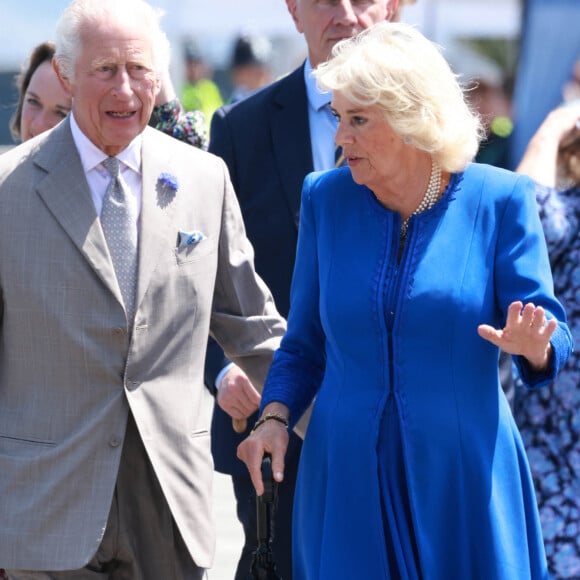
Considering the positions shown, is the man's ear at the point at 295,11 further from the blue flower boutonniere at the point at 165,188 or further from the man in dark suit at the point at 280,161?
the blue flower boutonniere at the point at 165,188

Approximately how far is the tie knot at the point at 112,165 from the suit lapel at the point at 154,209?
0.24 feet

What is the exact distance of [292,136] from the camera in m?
4.52

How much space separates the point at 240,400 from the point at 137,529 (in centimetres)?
60

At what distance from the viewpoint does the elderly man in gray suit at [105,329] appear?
3520 mm

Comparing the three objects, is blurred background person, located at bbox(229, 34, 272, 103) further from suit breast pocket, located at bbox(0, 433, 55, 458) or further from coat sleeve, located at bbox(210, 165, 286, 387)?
suit breast pocket, located at bbox(0, 433, 55, 458)

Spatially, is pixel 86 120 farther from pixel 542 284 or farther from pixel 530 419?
pixel 530 419

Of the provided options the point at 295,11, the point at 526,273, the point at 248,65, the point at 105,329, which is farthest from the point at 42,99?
the point at 248,65

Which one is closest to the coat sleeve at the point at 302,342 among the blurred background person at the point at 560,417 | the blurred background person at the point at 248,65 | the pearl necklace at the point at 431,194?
the pearl necklace at the point at 431,194

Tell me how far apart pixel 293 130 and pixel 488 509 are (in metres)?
1.65

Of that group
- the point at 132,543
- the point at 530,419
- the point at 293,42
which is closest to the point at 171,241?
the point at 132,543

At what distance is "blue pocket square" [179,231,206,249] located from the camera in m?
3.70

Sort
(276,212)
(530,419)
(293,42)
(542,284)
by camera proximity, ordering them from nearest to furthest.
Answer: (542,284), (276,212), (530,419), (293,42)

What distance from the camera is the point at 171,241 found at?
3.68 m

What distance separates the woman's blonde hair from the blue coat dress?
11 centimetres
